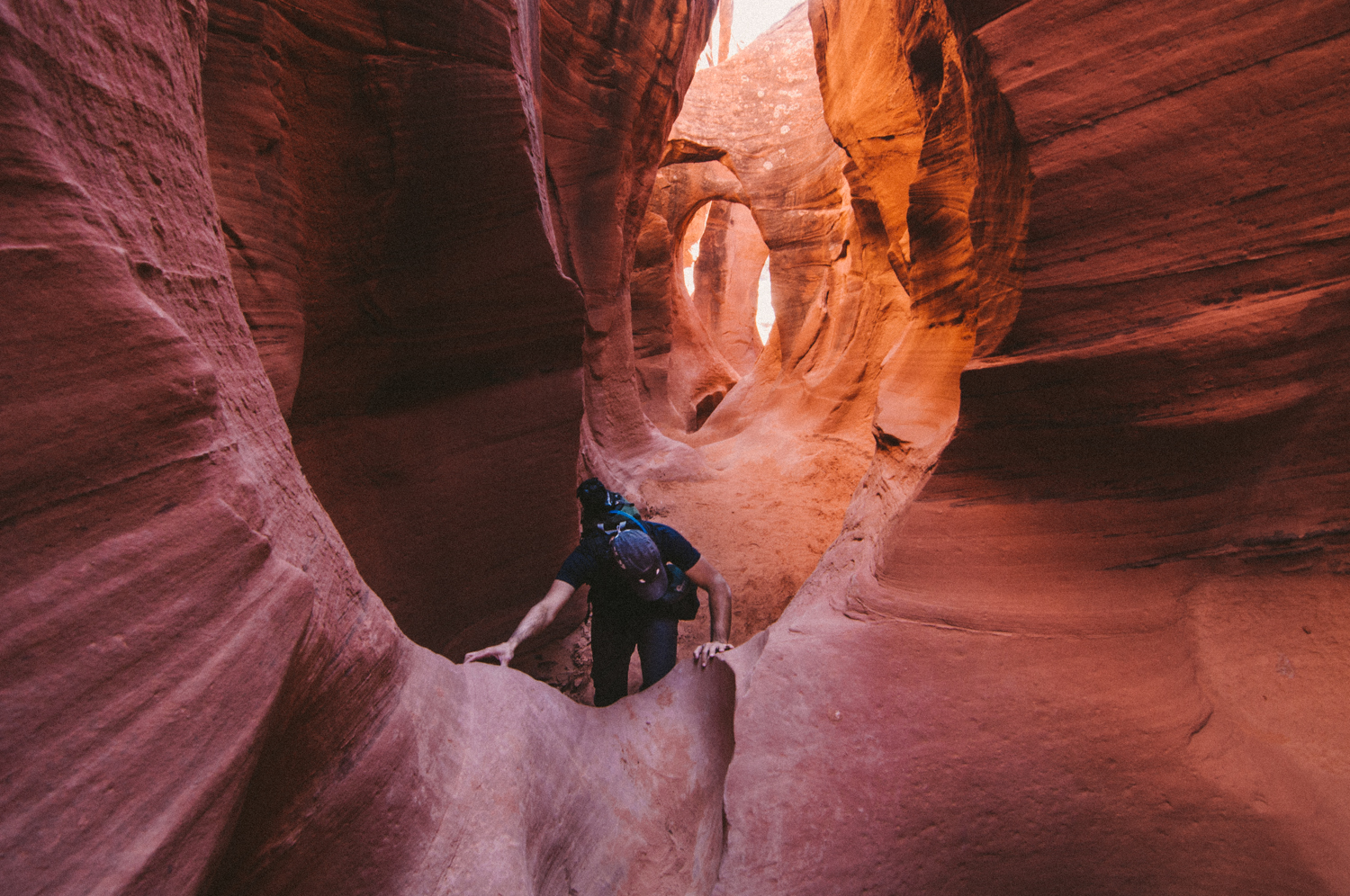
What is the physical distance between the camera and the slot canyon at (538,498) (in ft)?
3.32

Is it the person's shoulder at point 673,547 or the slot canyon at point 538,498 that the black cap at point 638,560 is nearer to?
the person's shoulder at point 673,547

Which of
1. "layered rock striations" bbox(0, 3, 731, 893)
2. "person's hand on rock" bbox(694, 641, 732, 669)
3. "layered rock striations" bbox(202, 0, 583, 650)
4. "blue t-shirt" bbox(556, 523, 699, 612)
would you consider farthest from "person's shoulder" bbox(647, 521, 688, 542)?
"layered rock striations" bbox(0, 3, 731, 893)

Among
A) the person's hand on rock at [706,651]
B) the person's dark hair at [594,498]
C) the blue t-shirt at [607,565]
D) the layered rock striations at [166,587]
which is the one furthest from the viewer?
the person's dark hair at [594,498]

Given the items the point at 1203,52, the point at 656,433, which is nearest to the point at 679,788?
the point at 1203,52

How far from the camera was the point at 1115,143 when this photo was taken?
1905mm

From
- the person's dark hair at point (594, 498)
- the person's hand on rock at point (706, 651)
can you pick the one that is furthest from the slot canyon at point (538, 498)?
the person's dark hair at point (594, 498)

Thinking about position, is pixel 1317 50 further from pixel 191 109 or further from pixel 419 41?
pixel 419 41

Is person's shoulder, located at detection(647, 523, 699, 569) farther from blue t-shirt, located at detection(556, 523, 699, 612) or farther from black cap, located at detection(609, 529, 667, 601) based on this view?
black cap, located at detection(609, 529, 667, 601)

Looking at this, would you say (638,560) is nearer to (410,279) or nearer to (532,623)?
(532,623)

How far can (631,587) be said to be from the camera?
2852 millimetres

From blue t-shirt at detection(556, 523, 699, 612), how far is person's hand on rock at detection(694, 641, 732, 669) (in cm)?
49

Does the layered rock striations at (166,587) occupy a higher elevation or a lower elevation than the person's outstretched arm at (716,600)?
higher

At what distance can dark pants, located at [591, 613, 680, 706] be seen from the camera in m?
2.94

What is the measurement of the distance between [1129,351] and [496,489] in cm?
330
